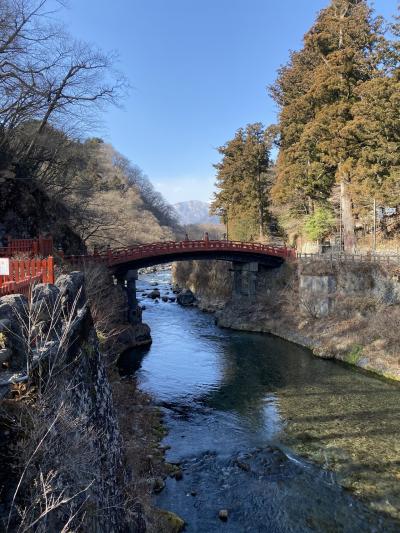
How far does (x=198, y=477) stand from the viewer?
1244 centimetres

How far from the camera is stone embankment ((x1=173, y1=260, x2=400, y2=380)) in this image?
2320 centimetres

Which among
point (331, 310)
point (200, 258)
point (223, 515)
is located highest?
point (200, 258)

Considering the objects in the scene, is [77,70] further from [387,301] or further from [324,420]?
[387,301]

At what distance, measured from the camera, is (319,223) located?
3803 centimetres

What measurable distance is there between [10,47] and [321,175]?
26.5m

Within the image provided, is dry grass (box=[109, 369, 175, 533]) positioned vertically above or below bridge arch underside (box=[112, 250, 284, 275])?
below

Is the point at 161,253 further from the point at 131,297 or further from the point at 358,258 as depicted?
the point at 358,258

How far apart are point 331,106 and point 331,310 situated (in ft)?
56.5

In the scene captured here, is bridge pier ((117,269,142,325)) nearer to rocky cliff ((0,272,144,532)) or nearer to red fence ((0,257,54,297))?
red fence ((0,257,54,297))

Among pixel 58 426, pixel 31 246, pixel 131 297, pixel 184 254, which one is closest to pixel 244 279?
pixel 184 254

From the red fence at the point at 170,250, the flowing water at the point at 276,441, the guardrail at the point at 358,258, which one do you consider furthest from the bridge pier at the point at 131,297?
the guardrail at the point at 358,258

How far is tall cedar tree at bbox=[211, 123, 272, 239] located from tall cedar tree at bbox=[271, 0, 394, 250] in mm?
6705

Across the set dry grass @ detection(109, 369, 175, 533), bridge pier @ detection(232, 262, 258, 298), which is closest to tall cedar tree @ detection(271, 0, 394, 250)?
bridge pier @ detection(232, 262, 258, 298)

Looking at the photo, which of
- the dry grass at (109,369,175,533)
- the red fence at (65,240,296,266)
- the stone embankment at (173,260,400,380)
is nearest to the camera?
the dry grass at (109,369,175,533)
